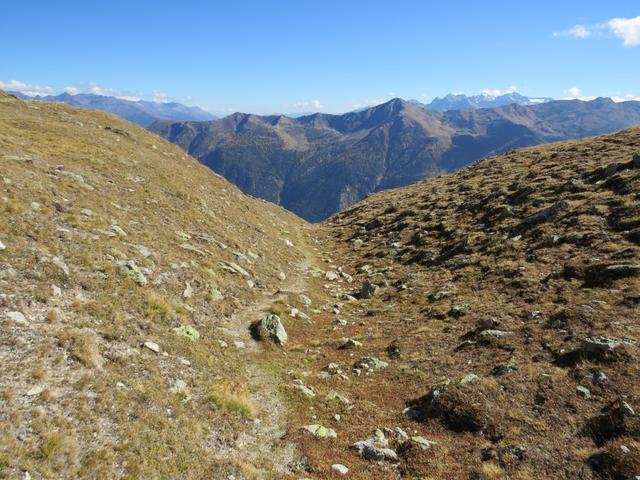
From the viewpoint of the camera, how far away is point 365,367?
18.6 metres

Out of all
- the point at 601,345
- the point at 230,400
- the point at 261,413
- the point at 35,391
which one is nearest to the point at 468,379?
the point at 601,345

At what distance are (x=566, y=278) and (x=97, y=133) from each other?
2027 inches

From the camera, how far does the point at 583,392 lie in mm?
13594

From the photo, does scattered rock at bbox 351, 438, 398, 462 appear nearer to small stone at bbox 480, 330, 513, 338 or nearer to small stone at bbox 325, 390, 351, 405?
small stone at bbox 325, 390, 351, 405

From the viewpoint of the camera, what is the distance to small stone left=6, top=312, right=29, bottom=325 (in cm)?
1254

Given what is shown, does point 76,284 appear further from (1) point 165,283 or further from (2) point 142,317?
(1) point 165,283

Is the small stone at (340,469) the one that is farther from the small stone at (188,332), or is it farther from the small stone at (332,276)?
the small stone at (332,276)

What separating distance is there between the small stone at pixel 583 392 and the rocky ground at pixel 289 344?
7cm

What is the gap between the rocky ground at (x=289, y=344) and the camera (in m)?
10.9

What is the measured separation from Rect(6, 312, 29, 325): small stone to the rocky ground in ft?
0.17

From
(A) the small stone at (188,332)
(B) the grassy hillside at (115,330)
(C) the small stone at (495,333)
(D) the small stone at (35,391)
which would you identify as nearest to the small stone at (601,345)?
(C) the small stone at (495,333)

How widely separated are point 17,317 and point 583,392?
19556 millimetres

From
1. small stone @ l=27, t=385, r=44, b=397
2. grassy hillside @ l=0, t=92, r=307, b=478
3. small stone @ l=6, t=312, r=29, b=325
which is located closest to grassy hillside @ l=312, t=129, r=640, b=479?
grassy hillside @ l=0, t=92, r=307, b=478

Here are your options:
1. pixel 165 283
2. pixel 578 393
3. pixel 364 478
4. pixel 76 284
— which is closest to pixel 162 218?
pixel 165 283
